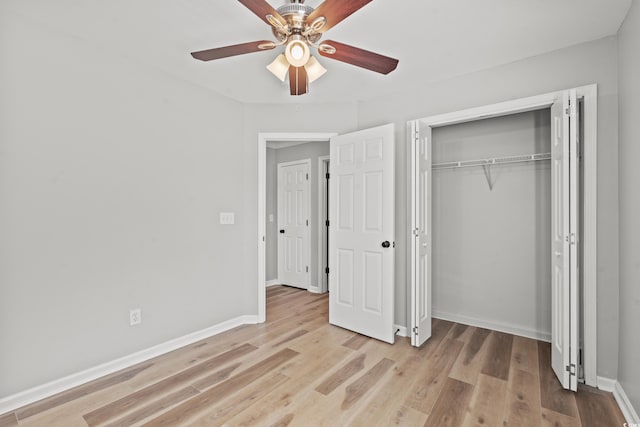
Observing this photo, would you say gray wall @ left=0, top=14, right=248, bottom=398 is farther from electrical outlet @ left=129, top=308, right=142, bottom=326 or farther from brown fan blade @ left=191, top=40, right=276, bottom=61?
brown fan blade @ left=191, top=40, right=276, bottom=61

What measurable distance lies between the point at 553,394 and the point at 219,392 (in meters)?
2.29

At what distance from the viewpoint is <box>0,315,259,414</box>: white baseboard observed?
2.03 metres

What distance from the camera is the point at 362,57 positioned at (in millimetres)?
1865

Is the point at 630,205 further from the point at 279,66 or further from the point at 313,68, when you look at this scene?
the point at 279,66

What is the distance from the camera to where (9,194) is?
2.02m

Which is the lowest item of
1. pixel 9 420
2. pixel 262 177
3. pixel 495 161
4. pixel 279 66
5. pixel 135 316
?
pixel 9 420

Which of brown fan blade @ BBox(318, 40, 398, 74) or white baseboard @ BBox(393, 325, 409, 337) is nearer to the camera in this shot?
brown fan blade @ BBox(318, 40, 398, 74)

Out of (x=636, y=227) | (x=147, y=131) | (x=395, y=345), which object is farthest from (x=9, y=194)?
(x=636, y=227)

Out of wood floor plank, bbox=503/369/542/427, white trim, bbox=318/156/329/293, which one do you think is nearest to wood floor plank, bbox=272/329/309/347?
white trim, bbox=318/156/329/293

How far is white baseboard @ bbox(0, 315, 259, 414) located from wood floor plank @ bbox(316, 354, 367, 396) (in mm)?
1457

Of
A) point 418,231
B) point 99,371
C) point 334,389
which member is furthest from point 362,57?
point 99,371

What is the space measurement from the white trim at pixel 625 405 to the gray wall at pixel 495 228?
941 millimetres

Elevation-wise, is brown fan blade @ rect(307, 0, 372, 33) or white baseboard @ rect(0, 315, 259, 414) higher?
brown fan blade @ rect(307, 0, 372, 33)

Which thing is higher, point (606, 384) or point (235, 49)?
point (235, 49)
